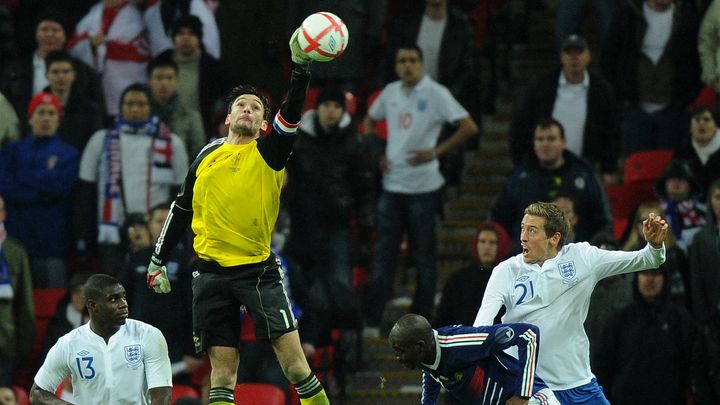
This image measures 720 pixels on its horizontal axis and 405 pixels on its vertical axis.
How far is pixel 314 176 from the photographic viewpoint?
48.6 feet

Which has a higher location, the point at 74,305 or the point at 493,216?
the point at 493,216

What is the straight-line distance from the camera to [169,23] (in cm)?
1648

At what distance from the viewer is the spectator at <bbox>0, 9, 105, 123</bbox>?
1602 centimetres

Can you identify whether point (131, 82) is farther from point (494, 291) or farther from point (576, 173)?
point (494, 291)

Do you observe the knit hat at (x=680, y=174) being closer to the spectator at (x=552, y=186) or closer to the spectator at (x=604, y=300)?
the spectator at (x=552, y=186)

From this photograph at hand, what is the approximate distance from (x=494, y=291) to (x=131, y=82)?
22.9 ft

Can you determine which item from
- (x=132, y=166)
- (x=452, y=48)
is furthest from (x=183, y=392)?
(x=452, y=48)

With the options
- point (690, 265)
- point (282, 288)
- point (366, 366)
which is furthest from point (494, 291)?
point (366, 366)

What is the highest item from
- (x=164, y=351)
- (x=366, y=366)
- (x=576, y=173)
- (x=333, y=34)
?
(x=333, y=34)

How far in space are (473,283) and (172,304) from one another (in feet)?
8.20

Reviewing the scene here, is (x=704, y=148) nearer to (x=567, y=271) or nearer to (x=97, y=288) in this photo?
(x=567, y=271)

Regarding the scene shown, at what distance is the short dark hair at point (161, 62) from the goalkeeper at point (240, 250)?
210 inches

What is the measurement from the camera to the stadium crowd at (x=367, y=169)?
530 inches

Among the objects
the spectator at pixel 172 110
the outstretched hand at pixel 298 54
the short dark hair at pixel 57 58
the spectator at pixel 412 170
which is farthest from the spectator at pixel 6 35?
the outstretched hand at pixel 298 54
